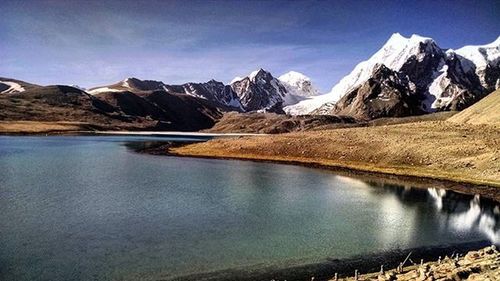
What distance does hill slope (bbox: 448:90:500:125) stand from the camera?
15025 cm

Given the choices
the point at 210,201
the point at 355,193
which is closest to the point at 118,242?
the point at 210,201

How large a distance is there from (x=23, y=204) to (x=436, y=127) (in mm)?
124040

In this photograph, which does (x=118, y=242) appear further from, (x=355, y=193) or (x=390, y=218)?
(x=355, y=193)

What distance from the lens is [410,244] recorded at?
45.8 metres

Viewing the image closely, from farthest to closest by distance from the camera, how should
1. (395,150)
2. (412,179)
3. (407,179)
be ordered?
(395,150) → (407,179) → (412,179)

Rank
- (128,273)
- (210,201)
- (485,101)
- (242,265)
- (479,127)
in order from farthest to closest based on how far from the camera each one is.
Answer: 1. (485,101)
2. (479,127)
3. (210,201)
4. (242,265)
5. (128,273)

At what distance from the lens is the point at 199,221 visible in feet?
171

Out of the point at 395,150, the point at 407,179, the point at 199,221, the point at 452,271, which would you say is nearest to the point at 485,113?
the point at 395,150

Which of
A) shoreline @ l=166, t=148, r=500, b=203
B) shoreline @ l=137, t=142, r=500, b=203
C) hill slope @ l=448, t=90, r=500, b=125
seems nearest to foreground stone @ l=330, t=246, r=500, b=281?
shoreline @ l=137, t=142, r=500, b=203

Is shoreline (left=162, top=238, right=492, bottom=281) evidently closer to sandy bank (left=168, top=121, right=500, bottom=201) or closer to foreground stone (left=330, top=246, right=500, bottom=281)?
foreground stone (left=330, top=246, right=500, bottom=281)

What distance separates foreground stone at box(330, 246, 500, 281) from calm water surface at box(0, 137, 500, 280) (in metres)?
6.67

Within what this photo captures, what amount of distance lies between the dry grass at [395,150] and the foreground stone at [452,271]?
57.1m

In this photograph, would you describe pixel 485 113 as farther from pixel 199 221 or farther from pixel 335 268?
pixel 335 268

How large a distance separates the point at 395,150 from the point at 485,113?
63.7 meters
